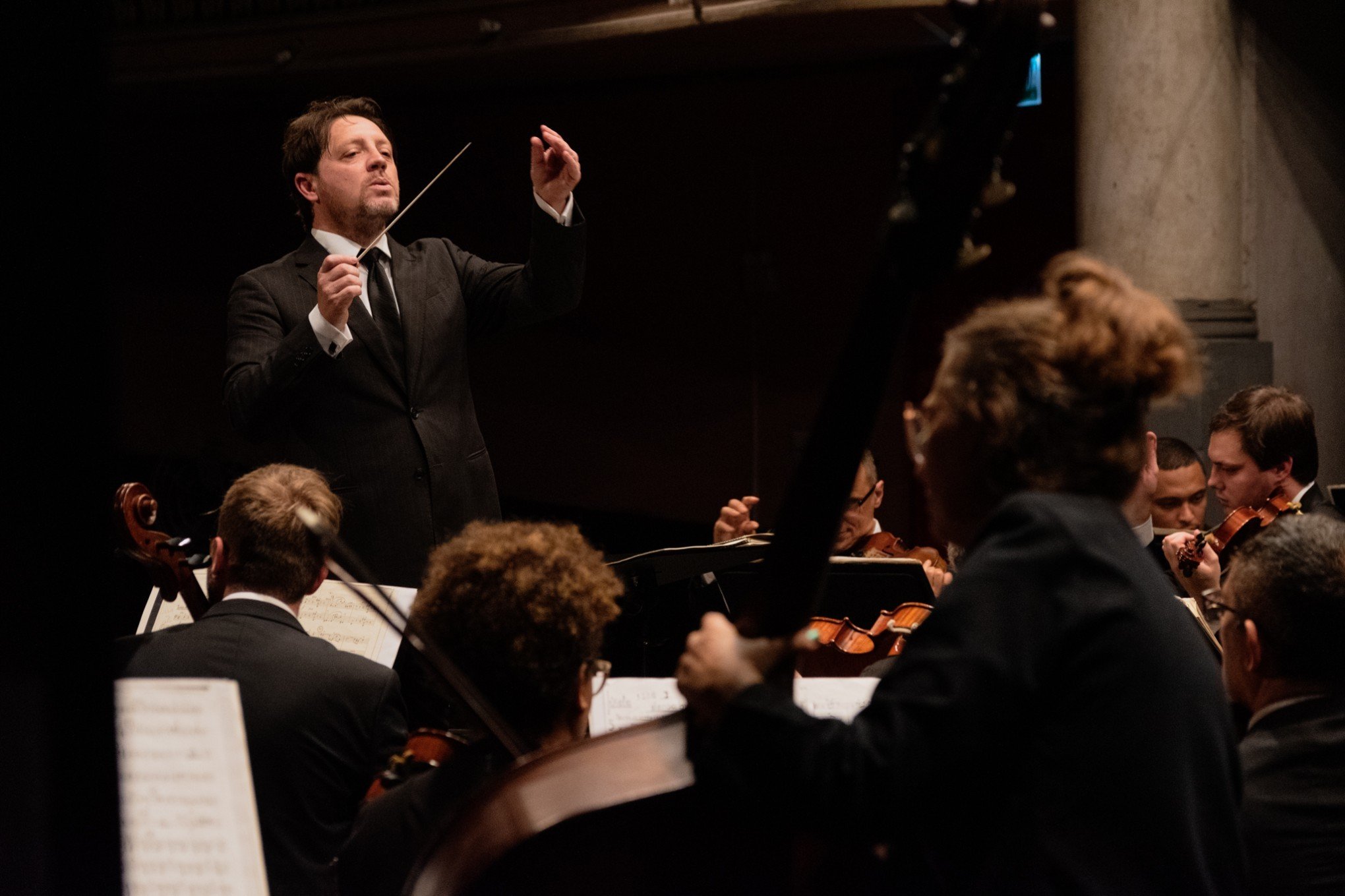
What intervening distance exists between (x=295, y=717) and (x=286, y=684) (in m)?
0.06

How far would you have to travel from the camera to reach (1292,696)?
6.14 feet

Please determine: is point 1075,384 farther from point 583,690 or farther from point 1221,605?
point 1221,605

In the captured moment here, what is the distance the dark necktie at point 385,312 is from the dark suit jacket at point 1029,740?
209cm

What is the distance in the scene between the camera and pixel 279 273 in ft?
10.4

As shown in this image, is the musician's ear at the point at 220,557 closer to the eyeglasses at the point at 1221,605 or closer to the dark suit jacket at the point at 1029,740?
the dark suit jacket at the point at 1029,740

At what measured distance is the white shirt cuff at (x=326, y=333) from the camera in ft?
9.35

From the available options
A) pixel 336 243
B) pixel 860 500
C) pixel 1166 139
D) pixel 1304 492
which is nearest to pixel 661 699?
pixel 336 243

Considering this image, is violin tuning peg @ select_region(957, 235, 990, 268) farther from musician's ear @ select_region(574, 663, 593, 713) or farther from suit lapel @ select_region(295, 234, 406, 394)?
suit lapel @ select_region(295, 234, 406, 394)

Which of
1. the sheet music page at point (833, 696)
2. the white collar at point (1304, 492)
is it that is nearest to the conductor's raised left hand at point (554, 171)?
the sheet music page at point (833, 696)

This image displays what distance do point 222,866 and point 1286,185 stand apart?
4.74 metres

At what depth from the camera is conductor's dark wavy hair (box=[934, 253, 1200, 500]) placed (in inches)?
49.0

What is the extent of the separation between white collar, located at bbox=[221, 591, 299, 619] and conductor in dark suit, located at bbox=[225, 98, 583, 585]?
2.23 feet

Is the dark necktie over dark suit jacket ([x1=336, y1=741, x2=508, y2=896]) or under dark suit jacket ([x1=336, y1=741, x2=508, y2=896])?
over

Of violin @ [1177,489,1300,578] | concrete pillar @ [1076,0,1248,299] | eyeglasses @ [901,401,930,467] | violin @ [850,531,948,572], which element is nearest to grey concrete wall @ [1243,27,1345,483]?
concrete pillar @ [1076,0,1248,299]
